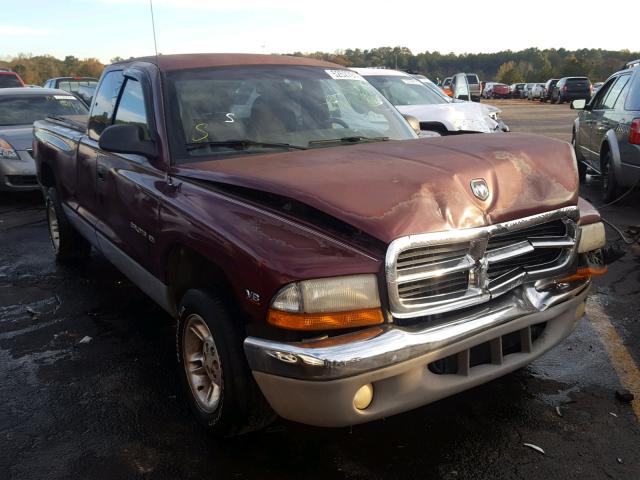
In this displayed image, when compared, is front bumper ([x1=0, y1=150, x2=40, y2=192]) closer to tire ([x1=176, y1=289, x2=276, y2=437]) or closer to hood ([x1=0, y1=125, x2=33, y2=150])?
hood ([x1=0, y1=125, x2=33, y2=150])

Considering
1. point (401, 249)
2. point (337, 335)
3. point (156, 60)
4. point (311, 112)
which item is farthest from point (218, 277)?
point (156, 60)

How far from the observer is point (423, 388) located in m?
2.55

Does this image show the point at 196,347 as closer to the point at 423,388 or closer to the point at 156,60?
the point at 423,388

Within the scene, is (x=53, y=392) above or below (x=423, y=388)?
below

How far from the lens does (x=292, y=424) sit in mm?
3223

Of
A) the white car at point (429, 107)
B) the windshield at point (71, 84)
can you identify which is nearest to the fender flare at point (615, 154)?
the white car at point (429, 107)

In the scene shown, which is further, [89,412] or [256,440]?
[89,412]

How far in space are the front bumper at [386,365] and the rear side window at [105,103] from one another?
9.20 feet

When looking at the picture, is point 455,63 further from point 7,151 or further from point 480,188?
point 480,188

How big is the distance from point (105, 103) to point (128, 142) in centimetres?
151

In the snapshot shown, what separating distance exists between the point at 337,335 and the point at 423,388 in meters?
0.44

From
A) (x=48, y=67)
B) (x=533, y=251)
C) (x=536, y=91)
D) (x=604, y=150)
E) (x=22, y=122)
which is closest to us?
(x=533, y=251)

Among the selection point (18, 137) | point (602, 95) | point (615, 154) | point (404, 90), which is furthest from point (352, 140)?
point (18, 137)

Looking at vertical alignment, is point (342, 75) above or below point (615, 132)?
above
